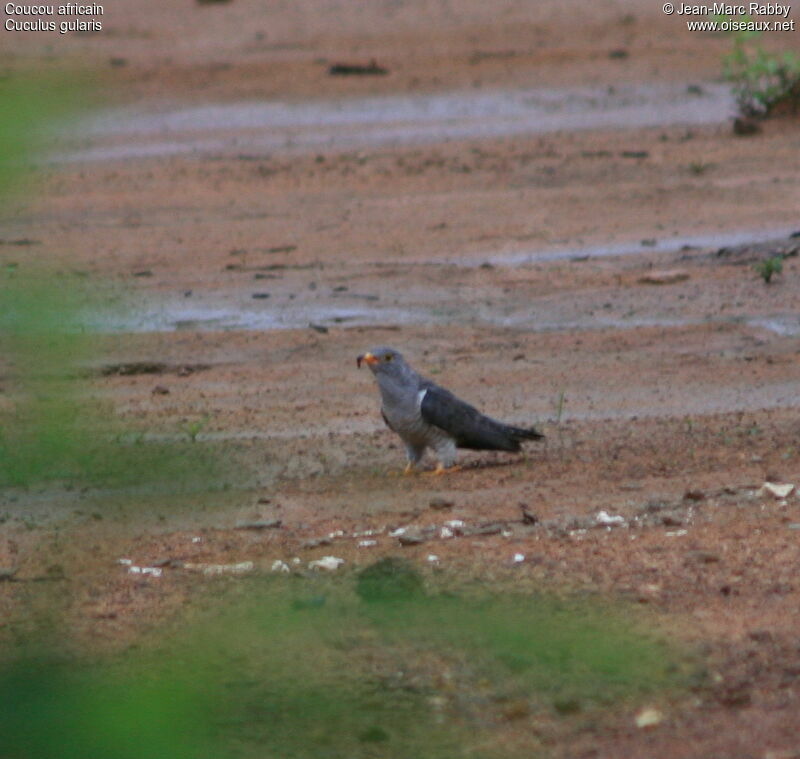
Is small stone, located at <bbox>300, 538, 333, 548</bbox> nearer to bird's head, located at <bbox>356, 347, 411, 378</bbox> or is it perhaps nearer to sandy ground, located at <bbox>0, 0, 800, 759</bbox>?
sandy ground, located at <bbox>0, 0, 800, 759</bbox>

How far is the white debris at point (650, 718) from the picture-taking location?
7.71ft

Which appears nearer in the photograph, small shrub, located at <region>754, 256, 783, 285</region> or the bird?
the bird

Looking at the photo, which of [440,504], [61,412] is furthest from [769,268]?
[61,412]

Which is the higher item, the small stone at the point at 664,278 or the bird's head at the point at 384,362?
the bird's head at the point at 384,362

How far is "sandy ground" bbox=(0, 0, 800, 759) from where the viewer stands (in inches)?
88.9

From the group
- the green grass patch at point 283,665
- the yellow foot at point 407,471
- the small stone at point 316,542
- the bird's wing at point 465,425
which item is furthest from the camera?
the yellow foot at point 407,471

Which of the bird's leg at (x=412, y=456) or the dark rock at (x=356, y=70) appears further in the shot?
the dark rock at (x=356, y=70)

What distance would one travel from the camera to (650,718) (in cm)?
248

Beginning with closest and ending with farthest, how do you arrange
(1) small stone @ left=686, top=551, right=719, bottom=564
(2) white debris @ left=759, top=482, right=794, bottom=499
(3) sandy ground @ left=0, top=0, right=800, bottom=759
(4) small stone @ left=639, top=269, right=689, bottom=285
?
(3) sandy ground @ left=0, top=0, right=800, bottom=759 < (1) small stone @ left=686, top=551, right=719, bottom=564 < (2) white debris @ left=759, top=482, right=794, bottom=499 < (4) small stone @ left=639, top=269, right=689, bottom=285

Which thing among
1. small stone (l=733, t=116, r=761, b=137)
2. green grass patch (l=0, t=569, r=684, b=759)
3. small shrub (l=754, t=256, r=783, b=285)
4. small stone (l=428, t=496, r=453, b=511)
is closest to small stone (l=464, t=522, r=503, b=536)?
small stone (l=428, t=496, r=453, b=511)

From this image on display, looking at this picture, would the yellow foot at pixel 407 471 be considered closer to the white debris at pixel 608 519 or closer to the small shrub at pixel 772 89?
the white debris at pixel 608 519

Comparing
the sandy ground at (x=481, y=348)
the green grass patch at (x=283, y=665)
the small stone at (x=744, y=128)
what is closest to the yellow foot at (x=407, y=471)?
the sandy ground at (x=481, y=348)

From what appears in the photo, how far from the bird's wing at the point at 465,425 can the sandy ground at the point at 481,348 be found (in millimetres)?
137

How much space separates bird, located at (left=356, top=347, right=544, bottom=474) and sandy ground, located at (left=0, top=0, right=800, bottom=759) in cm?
13
